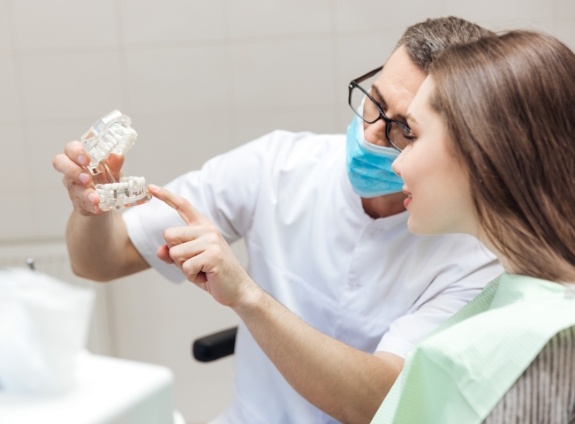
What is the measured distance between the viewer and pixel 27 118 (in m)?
2.38

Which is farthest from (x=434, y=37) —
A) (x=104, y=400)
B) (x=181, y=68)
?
(x=181, y=68)

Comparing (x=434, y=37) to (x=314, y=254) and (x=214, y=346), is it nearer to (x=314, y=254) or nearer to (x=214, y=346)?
(x=314, y=254)

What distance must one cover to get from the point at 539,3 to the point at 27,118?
60.2 inches

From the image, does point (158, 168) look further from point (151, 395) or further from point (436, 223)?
point (151, 395)

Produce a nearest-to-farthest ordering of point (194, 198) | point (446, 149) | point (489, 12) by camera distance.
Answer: point (446, 149) → point (194, 198) → point (489, 12)

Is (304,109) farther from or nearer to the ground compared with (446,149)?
nearer to the ground

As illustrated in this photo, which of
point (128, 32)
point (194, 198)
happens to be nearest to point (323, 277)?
point (194, 198)

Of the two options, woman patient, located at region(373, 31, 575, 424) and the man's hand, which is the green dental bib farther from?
the man's hand

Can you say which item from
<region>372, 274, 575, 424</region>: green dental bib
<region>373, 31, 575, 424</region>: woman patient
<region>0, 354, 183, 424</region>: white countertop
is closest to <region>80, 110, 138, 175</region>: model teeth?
<region>373, 31, 575, 424</region>: woman patient

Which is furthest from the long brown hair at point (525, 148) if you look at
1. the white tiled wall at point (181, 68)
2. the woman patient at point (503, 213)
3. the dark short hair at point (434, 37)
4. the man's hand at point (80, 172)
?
the white tiled wall at point (181, 68)

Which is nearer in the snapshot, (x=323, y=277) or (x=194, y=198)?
(x=323, y=277)

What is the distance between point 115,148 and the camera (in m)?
1.21

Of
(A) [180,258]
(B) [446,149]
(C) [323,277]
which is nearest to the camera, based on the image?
(B) [446,149]

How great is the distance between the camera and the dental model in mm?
1176
